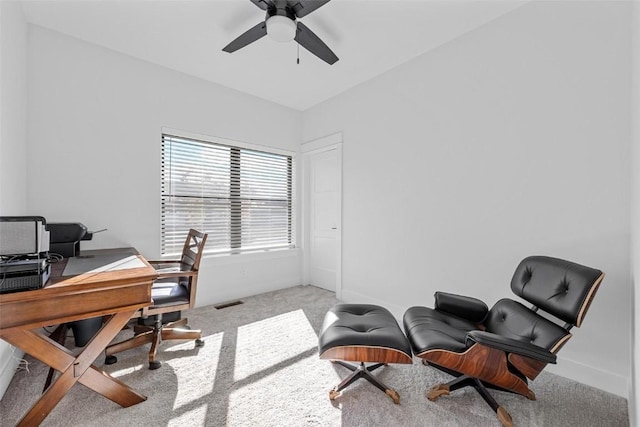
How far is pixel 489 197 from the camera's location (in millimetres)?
2324

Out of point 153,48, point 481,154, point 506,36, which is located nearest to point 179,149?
point 153,48

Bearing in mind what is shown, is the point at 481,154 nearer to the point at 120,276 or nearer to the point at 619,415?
the point at 619,415

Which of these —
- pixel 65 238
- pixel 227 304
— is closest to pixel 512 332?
pixel 227 304

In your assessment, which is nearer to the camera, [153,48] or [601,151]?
[601,151]

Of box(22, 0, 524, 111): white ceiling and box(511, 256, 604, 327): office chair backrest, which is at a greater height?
box(22, 0, 524, 111): white ceiling

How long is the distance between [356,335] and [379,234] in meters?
1.74

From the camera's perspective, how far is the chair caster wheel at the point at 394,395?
1640 mm

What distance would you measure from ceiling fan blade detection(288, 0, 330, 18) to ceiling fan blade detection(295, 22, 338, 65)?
0.27 ft

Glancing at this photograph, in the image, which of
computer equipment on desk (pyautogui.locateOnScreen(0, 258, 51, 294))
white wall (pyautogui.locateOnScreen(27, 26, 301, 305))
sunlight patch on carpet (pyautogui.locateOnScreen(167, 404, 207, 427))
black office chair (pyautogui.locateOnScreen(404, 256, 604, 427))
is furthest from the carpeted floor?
white wall (pyautogui.locateOnScreen(27, 26, 301, 305))

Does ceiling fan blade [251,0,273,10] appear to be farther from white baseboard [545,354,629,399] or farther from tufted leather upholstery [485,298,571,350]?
white baseboard [545,354,629,399]

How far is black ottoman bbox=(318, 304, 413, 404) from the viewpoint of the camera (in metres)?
1.53

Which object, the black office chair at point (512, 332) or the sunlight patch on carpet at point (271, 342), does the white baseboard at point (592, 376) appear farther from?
the sunlight patch on carpet at point (271, 342)

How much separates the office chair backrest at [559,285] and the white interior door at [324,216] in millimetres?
2259

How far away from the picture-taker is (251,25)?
2.42m
